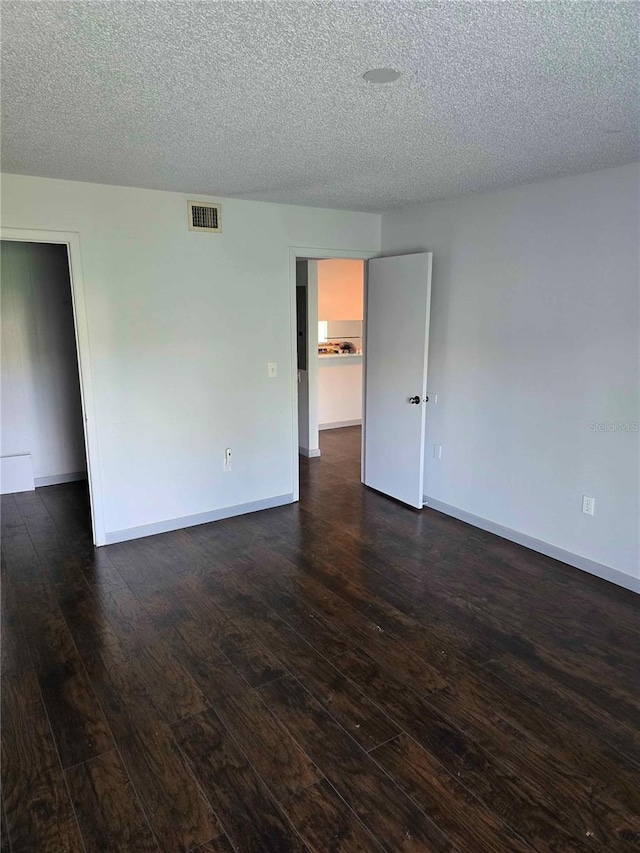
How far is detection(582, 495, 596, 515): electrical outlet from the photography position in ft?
10.9

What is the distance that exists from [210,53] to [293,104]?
48 centimetres

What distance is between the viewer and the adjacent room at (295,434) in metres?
1.73

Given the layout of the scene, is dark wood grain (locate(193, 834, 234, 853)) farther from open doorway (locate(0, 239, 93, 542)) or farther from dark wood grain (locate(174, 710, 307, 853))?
open doorway (locate(0, 239, 93, 542))

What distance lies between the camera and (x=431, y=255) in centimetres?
408

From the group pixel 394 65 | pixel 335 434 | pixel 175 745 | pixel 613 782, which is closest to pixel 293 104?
pixel 394 65

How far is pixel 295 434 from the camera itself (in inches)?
181

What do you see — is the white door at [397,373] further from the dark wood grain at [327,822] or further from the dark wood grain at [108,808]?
the dark wood grain at [108,808]

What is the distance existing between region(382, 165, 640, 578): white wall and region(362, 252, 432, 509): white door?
17 centimetres

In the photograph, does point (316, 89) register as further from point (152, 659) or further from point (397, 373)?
point (397, 373)

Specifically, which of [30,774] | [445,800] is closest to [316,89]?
[445,800]

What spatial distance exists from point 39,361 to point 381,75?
4293 millimetres

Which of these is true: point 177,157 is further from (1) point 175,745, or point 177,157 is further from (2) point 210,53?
(1) point 175,745

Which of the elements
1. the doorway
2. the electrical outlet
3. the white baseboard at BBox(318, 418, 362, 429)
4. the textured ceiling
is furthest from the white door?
the white baseboard at BBox(318, 418, 362, 429)

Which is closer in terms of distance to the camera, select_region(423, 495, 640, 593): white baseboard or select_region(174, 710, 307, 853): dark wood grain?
select_region(174, 710, 307, 853): dark wood grain
